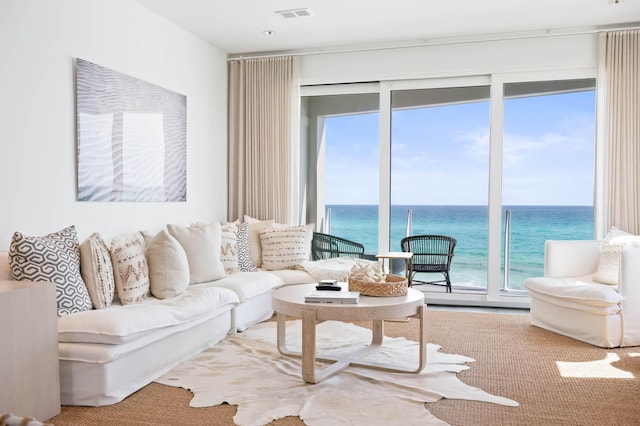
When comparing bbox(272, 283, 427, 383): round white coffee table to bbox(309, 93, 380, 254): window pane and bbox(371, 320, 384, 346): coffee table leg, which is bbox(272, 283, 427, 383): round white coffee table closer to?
bbox(371, 320, 384, 346): coffee table leg

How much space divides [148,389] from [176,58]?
331 centimetres

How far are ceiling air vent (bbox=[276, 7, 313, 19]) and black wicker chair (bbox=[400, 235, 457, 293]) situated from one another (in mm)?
2629

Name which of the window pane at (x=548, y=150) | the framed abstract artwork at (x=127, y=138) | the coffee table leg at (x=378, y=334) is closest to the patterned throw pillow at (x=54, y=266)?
the framed abstract artwork at (x=127, y=138)

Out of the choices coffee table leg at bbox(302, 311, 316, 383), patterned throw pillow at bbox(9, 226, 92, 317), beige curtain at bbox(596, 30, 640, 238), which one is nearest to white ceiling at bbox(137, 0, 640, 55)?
beige curtain at bbox(596, 30, 640, 238)

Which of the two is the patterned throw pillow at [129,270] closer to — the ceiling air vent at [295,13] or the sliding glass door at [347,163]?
the ceiling air vent at [295,13]

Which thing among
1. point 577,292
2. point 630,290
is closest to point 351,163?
point 577,292

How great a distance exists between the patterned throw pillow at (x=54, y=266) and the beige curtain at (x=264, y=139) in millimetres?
3074

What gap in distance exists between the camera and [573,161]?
33.8 feet

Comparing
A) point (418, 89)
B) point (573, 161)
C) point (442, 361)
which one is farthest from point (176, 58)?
point (573, 161)

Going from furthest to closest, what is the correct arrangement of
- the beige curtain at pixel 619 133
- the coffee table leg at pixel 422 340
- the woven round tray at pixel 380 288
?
the beige curtain at pixel 619 133 < the woven round tray at pixel 380 288 < the coffee table leg at pixel 422 340

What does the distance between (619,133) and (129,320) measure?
4.70 m

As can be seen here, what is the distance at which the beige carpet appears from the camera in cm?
272

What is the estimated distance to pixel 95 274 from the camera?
341 centimetres

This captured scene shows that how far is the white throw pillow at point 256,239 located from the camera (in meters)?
5.64
